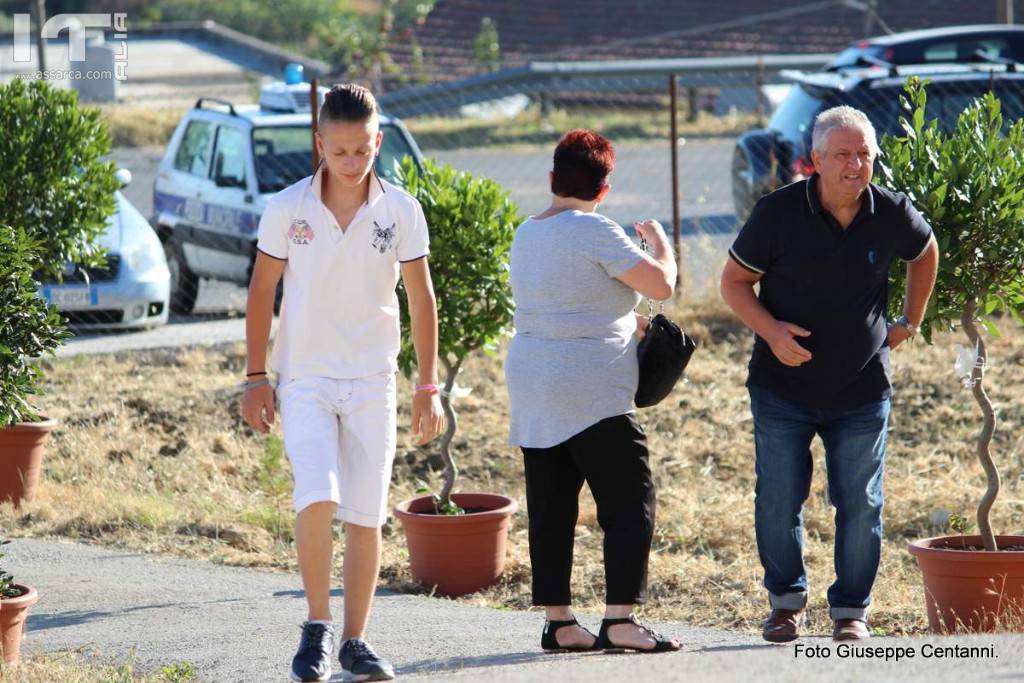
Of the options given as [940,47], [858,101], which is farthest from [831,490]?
[940,47]

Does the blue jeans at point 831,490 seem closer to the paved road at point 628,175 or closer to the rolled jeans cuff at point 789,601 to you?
the rolled jeans cuff at point 789,601

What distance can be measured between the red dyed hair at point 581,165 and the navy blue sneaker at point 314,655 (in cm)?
163

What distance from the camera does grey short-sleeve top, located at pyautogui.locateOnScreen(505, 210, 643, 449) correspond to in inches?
197

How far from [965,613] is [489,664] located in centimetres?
174

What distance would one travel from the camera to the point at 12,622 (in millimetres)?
5195

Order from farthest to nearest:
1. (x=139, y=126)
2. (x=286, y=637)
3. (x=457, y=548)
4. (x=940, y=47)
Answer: (x=139, y=126) → (x=940, y=47) → (x=457, y=548) → (x=286, y=637)

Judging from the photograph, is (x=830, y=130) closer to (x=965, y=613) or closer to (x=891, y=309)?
(x=891, y=309)

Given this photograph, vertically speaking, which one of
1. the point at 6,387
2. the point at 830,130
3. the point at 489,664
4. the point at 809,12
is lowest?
the point at 489,664

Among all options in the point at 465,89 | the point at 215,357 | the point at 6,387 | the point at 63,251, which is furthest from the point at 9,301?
the point at 465,89

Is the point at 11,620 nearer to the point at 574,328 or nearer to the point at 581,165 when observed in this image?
the point at 574,328

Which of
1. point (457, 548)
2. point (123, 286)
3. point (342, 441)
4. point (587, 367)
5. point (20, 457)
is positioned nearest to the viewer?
point (342, 441)

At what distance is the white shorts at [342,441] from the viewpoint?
4664 mm

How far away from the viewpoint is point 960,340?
10.7 m

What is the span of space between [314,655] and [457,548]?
190 centimetres
